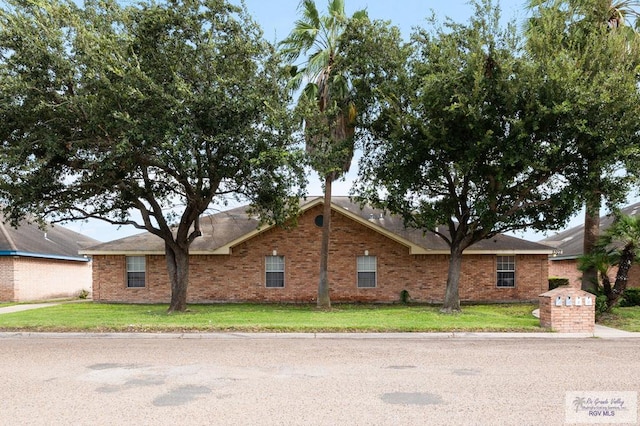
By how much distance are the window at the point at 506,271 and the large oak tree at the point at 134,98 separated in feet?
39.3

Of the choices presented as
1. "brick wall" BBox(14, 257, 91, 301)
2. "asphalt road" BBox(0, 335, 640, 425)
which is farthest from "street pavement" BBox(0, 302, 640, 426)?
"brick wall" BBox(14, 257, 91, 301)

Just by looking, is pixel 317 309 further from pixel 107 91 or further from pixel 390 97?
pixel 107 91

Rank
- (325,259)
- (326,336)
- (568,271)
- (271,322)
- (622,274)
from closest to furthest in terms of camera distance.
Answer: (326,336)
(271,322)
(622,274)
(325,259)
(568,271)

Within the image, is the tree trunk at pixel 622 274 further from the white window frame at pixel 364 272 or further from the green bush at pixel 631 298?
the white window frame at pixel 364 272

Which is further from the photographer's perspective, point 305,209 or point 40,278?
point 40,278

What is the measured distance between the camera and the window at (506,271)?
78.6ft

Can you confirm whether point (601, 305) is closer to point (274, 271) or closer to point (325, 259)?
point (325, 259)

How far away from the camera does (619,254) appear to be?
16.7m

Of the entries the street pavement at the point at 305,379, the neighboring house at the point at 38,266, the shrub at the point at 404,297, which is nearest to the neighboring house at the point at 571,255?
the shrub at the point at 404,297

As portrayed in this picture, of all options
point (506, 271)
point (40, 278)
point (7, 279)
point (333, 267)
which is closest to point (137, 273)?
point (7, 279)

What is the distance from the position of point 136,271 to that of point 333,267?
9.00 meters

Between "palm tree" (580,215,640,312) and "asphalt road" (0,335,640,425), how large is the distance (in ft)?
15.8

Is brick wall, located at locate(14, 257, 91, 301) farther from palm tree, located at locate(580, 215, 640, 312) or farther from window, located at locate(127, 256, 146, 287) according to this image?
palm tree, located at locate(580, 215, 640, 312)

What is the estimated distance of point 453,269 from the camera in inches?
755
